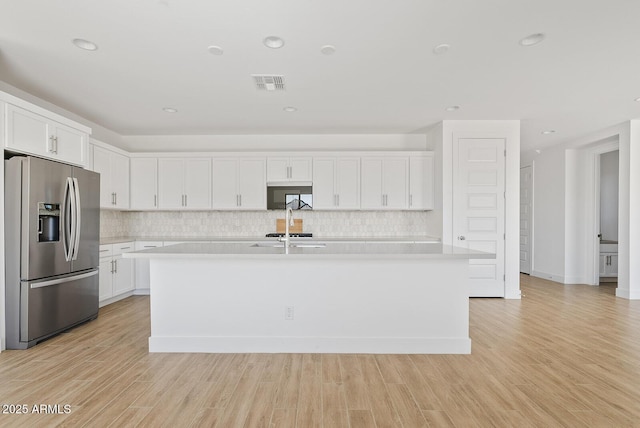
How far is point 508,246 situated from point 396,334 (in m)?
3.05

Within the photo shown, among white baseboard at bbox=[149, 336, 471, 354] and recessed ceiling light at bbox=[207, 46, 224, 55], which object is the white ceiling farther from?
white baseboard at bbox=[149, 336, 471, 354]

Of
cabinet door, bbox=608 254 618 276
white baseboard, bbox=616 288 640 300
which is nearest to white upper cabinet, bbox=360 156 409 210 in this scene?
white baseboard, bbox=616 288 640 300

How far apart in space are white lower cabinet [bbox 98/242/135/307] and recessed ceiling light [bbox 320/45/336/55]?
3627 millimetres

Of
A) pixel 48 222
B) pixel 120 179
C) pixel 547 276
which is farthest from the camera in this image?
pixel 547 276

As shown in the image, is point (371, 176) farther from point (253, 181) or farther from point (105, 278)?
point (105, 278)

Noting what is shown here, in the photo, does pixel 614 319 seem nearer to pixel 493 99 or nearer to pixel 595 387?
pixel 595 387

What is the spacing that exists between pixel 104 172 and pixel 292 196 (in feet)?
9.08

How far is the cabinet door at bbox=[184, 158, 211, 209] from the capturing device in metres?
5.60

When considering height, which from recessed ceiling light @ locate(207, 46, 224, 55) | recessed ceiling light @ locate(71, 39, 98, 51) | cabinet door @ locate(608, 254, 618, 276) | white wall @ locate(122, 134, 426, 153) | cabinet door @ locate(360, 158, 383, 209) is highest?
recessed ceiling light @ locate(207, 46, 224, 55)

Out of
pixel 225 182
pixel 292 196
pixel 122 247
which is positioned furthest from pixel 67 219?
pixel 292 196

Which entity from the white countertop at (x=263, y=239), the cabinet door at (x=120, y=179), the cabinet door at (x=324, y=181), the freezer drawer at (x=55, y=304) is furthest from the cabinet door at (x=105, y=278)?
the cabinet door at (x=324, y=181)

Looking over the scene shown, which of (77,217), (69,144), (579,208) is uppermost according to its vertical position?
(69,144)

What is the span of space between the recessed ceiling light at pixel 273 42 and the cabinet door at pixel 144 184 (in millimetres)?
3586

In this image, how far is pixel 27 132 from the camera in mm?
3146
